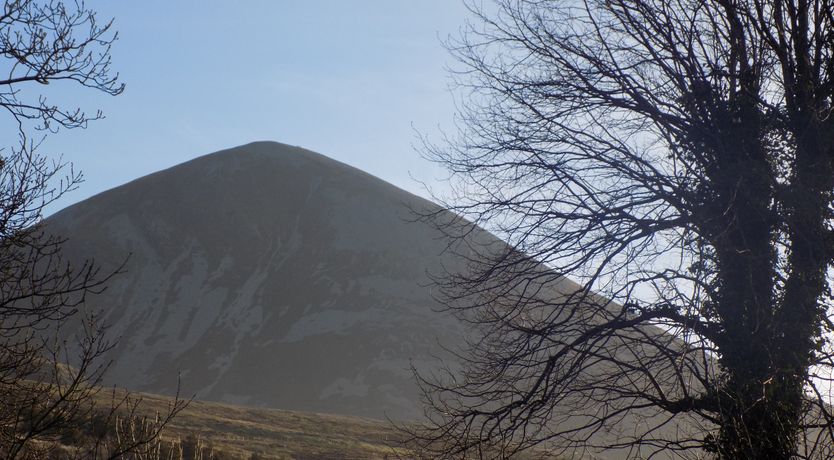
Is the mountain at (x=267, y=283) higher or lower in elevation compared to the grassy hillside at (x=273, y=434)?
higher

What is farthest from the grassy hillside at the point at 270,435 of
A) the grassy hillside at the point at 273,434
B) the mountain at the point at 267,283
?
the mountain at the point at 267,283

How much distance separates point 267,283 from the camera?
4274 inches

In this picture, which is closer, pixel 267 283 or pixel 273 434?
pixel 273 434

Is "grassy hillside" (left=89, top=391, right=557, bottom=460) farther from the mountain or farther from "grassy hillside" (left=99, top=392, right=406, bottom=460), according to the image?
the mountain

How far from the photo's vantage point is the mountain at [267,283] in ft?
280

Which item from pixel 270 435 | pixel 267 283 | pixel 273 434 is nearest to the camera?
pixel 270 435

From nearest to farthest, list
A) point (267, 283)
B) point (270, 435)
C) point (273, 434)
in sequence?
point (270, 435) → point (273, 434) → point (267, 283)

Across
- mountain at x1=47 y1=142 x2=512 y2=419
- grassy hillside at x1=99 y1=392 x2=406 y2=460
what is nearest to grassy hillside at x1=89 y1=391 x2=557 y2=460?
grassy hillside at x1=99 y1=392 x2=406 y2=460

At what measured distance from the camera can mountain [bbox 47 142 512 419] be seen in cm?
8531

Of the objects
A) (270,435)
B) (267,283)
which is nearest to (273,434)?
(270,435)

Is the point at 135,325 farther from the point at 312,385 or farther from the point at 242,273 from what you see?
the point at 312,385

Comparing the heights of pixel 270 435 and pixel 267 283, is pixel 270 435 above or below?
below

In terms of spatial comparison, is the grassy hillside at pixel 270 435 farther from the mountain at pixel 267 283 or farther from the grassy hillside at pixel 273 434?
the mountain at pixel 267 283

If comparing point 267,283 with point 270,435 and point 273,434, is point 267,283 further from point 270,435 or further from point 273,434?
point 270,435
